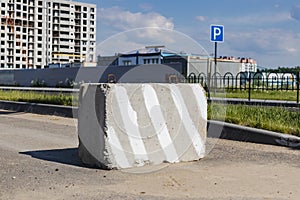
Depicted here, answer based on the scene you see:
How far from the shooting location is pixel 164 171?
262 inches

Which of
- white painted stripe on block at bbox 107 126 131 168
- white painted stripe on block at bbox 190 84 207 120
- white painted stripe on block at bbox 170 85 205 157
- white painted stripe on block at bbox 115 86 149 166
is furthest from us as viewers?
white painted stripe on block at bbox 190 84 207 120

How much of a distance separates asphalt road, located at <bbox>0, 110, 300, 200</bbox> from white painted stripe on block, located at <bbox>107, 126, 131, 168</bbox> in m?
0.18

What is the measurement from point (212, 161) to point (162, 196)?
2276mm

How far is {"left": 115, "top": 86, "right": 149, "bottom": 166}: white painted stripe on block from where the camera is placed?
675cm

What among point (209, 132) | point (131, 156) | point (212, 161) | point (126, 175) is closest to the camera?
point (126, 175)

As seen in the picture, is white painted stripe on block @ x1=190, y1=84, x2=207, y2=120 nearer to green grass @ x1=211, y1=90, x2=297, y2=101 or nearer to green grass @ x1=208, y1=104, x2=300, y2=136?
green grass @ x1=208, y1=104, x2=300, y2=136

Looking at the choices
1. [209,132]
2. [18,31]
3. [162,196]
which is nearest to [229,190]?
[162,196]

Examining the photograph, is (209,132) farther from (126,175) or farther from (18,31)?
(18,31)

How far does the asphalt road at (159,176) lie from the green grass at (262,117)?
2.96ft

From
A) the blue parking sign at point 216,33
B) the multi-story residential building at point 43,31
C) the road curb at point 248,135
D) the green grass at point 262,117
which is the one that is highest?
the multi-story residential building at point 43,31

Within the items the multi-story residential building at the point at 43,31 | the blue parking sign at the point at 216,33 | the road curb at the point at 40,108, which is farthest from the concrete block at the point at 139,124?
the multi-story residential building at the point at 43,31

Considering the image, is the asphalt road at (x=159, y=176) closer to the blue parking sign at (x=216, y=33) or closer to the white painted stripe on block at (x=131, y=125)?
the white painted stripe on block at (x=131, y=125)

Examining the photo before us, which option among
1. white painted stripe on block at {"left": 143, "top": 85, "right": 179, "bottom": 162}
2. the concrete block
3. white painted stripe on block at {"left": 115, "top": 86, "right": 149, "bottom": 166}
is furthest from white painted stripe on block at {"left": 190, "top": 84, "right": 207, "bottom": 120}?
white painted stripe on block at {"left": 115, "top": 86, "right": 149, "bottom": 166}

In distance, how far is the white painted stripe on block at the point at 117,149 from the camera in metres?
6.64
